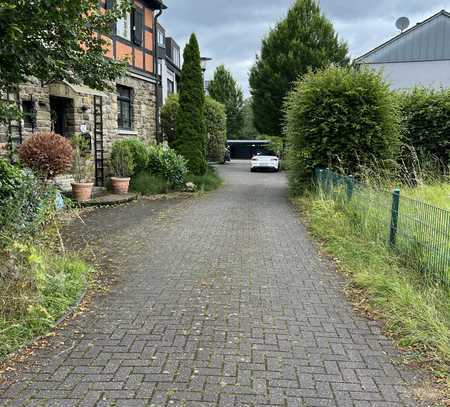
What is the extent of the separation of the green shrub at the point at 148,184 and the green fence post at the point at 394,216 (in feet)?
29.1

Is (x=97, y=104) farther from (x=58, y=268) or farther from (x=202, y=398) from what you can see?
(x=202, y=398)

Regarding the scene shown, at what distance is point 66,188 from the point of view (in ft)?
39.1

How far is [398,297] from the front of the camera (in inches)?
173

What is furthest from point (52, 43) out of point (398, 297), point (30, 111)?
point (30, 111)

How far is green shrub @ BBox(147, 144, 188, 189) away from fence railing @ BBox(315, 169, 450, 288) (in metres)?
7.45

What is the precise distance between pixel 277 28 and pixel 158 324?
1031 inches

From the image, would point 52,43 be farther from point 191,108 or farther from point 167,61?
point 167,61

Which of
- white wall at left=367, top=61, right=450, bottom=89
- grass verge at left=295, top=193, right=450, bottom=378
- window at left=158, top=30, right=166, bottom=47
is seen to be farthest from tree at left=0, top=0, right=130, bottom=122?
window at left=158, top=30, right=166, bottom=47

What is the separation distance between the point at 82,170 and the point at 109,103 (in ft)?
8.55

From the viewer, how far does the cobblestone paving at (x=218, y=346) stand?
2869 mm

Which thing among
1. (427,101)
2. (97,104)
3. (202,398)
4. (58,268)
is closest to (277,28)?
(427,101)

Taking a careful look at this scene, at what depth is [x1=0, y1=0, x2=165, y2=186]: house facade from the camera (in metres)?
10.5

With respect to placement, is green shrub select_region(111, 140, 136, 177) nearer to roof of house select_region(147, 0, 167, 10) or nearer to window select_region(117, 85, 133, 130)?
window select_region(117, 85, 133, 130)

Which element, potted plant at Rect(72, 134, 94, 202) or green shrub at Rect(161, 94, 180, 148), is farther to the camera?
green shrub at Rect(161, 94, 180, 148)
